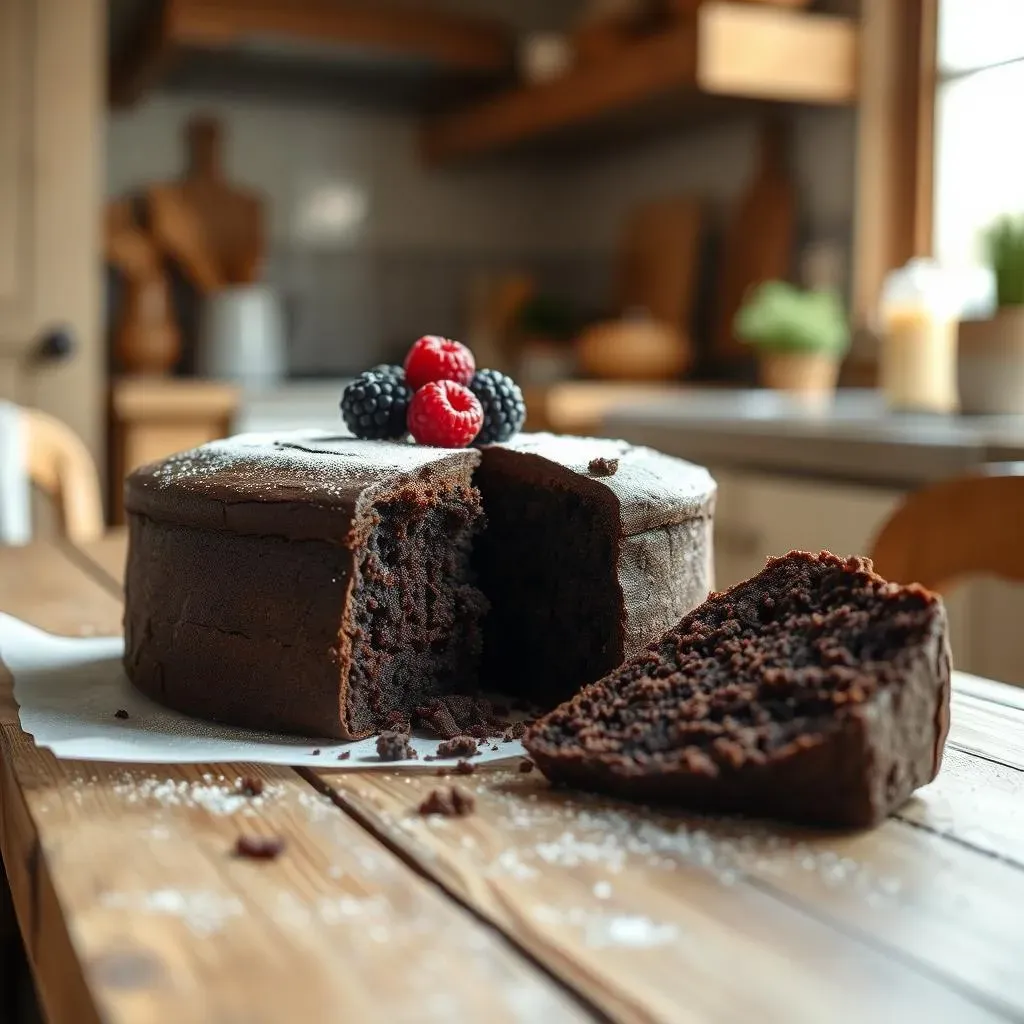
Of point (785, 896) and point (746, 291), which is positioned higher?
point (746, 291)

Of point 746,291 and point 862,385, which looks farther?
point 746,291

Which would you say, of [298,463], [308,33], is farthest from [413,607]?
[308,33]

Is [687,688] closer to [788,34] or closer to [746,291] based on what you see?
[788,34]

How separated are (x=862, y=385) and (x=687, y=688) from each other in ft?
8.35

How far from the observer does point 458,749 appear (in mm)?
946

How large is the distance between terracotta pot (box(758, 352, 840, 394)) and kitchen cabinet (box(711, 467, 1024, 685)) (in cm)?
51

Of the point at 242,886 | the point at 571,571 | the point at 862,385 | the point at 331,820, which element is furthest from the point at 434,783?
the point at 862,385

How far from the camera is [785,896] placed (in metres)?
A: 0.69

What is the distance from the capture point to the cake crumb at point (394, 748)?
939 millimetres

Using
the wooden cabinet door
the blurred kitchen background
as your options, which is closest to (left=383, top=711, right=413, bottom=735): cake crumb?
the blurred kitchen background

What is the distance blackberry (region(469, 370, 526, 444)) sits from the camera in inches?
47.6

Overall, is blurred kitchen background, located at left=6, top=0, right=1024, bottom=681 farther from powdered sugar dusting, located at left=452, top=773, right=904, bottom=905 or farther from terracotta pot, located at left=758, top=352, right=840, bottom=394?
powdered sugar dusting, located at left=452, top=773, right=904, bottom=905

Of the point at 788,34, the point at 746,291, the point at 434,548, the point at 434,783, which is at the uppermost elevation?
the point at 788,34

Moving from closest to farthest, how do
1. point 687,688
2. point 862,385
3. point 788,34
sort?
point 687,688 < point 788,34 < point 862,385
